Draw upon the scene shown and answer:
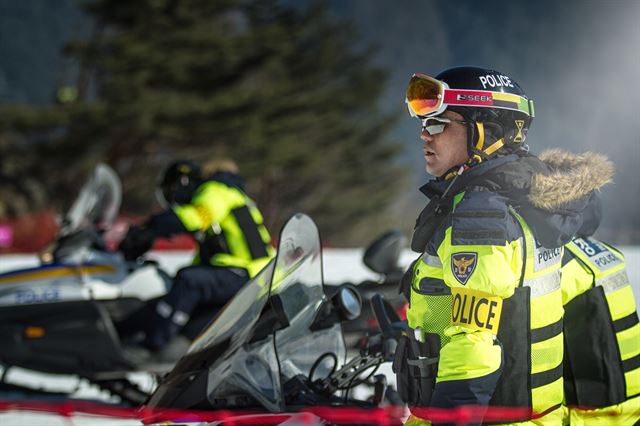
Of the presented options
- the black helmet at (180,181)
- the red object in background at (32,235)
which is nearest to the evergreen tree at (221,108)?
the red object in background at (32,235)

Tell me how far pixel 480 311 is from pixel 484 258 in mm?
120

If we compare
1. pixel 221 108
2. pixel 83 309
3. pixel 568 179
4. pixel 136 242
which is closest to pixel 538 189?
pixel 568 179

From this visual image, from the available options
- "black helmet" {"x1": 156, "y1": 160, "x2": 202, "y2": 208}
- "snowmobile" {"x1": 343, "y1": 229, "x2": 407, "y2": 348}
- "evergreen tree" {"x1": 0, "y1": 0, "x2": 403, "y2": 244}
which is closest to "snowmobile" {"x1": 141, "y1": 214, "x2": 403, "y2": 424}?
"snowmobile" {"x1": 343, "y1": 229, "x2": 407, "y2": 348}

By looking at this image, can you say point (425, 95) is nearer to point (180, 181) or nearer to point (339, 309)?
point (339, 309)

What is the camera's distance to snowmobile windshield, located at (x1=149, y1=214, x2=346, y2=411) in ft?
7.84

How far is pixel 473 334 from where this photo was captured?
70.7 inches

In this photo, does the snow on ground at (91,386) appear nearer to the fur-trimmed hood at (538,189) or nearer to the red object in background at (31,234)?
the fur-trimmed hood at (538,189)

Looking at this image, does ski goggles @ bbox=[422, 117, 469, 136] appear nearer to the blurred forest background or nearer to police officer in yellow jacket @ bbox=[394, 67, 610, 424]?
police officer in yellow jacket @ bbox=[394, 67, 610, 424]

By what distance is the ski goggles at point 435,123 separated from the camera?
6.83 feet

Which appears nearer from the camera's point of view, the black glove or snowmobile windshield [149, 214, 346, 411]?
snowmobile windshield [149, 214, 346, 411]

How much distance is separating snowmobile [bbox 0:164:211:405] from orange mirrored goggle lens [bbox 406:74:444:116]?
2.82 metres

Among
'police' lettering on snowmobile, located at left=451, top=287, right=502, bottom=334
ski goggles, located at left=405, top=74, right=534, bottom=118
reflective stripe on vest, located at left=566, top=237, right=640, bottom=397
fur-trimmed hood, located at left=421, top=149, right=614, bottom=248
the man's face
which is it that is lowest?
reflective stripe on vest, located at left=566, top=237, right=640, bottom=397

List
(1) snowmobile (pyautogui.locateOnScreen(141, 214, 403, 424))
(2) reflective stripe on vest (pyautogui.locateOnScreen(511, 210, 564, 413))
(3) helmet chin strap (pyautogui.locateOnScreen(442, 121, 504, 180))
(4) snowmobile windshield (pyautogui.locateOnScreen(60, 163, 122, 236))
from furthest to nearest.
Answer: (4) snowmobile windshield (pyautogui.locateOnScreen(60, 163, 122, 236)) < (1) snowmobile (pyautogui.locateOnScreen(141, 214, 403, 424)) < (3) helmet chin strap (pyautogui.locateOnScreen(442, 121, 504, 180)) < (2) reflective stripe on vest (pyautogui.locateOnScreen(511, 210, 564, 413))

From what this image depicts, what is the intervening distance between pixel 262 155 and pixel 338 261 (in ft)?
52.5
